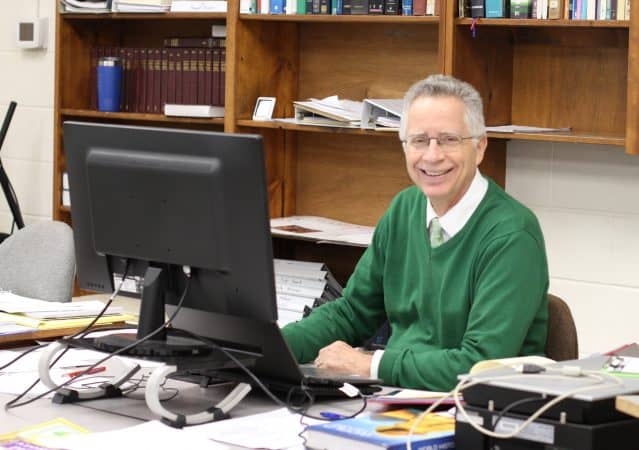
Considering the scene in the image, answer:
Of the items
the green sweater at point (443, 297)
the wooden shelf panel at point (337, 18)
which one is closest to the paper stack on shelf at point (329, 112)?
the wooden shelf panel at point (337, 18)

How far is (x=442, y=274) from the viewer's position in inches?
96.0

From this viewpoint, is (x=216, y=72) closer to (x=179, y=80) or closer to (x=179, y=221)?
(x=179, y=80)

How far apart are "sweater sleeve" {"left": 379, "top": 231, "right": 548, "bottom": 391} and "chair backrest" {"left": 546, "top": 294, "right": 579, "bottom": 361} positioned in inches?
4.4

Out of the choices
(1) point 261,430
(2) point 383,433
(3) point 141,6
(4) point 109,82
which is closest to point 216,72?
(3) point 141,6

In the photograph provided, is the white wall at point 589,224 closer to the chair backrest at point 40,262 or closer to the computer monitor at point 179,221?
the chair backrest at point 40,262

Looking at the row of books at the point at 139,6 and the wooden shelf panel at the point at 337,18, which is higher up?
the row of books at the point at 139,6

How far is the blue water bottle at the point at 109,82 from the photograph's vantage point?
4.68m

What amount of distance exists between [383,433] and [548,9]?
6.91 ft

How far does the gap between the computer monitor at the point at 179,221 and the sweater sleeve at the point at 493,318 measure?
0.39m

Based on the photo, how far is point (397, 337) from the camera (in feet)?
8.46

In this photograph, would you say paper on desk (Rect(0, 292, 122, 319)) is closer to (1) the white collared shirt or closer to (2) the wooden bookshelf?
(1) the white collared shirt

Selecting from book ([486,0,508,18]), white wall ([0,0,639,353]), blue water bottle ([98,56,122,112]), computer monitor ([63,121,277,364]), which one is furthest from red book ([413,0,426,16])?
computer monitor ([63,121,277,364])

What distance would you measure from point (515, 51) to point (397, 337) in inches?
63.3

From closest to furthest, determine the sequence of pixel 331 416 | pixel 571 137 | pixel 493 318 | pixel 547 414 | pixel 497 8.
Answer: pixel 547 414 < pixel 331 416 < pixel 493 318 < pixel 571 137 < pixel 497 8
